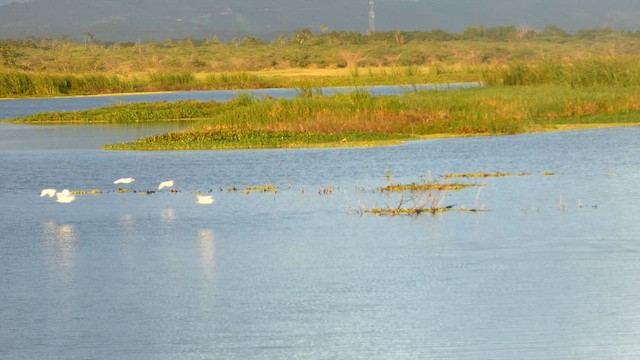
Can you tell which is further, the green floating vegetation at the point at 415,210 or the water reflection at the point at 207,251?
the green floating vegetation at the point at 415,210

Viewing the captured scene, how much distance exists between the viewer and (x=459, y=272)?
1557cm

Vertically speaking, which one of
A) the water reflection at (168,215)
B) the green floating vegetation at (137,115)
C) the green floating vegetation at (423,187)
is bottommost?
the green floating vegetation at (137,115)

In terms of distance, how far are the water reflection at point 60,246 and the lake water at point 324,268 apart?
0.16ft

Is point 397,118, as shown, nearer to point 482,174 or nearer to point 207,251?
point 482,174

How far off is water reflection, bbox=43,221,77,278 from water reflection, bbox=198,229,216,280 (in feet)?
5.39

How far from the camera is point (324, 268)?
53.3ft

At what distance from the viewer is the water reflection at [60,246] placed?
16953 mm

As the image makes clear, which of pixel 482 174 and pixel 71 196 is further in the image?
pixel 482 174

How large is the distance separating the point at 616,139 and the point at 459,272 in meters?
19.5

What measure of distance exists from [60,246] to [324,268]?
14.5ft

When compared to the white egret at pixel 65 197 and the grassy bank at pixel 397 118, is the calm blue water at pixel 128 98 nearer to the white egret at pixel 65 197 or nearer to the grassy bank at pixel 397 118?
the grassy bank at pixel 397 118

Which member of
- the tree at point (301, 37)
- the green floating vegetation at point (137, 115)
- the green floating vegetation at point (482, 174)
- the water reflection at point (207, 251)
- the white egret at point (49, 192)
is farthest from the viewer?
the tree at point (301, 37)

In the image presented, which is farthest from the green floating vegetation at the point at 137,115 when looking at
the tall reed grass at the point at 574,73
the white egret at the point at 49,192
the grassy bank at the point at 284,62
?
the white egret at the point at 49,192

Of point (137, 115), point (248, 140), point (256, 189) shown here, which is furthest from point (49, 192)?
point (137, 115)
